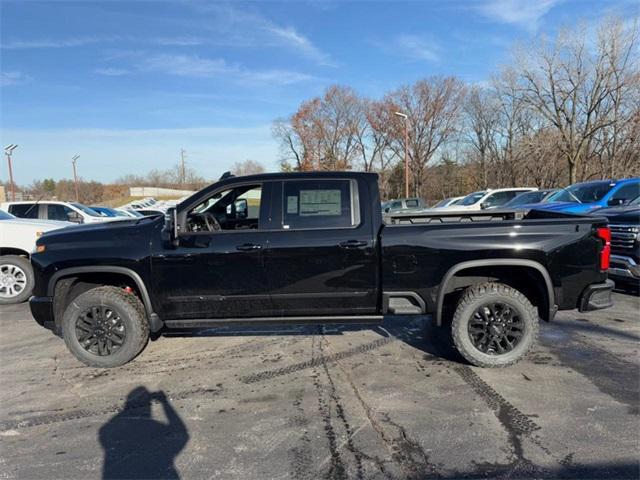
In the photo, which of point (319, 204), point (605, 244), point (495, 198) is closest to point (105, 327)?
point (319, 204)

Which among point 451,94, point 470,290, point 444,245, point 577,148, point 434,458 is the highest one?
point 451,94

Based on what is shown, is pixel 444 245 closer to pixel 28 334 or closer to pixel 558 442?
pixel 558 442

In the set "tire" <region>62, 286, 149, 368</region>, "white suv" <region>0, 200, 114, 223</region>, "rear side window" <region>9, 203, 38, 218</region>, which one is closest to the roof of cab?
"tire" <region>62, 286, 149, 368</region>

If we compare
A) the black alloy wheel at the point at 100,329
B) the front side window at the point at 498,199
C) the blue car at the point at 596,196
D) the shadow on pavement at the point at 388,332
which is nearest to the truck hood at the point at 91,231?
the black alloy wheel at the point at 100,329

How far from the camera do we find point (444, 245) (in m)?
4.09

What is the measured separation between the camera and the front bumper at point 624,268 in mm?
6320

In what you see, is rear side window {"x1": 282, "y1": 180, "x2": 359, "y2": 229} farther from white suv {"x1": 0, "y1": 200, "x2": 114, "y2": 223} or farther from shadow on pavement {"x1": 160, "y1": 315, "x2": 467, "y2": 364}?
white suv {"x1": 0, "y1": 200, "x2": 114, "y2": 223}

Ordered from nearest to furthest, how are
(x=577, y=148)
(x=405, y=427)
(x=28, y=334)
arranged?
(x=405, y=427) → (x=28, y=334) → (x=577, y=148)

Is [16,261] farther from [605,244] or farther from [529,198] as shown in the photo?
[529,198]

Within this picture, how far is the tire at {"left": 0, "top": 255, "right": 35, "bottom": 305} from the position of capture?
7254 millimetres

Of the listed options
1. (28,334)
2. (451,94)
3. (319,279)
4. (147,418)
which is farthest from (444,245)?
(451,94)

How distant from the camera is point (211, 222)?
4457 millimetres

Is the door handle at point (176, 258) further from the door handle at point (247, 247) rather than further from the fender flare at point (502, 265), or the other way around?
the fender flare at point (502, 265)

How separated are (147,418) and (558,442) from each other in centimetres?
302
